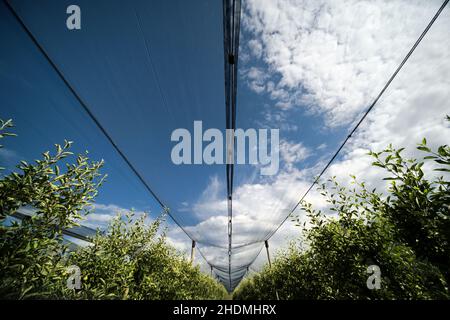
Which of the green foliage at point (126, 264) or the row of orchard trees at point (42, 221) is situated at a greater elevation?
the row of orchard trees at point (42, 221)

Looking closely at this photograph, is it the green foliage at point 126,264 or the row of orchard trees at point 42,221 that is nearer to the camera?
the row of orchard trees at point 42,221

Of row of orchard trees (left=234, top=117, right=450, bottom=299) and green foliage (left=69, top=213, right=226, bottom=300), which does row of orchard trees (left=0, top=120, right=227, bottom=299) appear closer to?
green foliage (left=69, top=213, right=226, bottom=300)

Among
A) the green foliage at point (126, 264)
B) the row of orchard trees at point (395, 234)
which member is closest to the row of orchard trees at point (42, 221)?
the green foliage at point (126, 264)

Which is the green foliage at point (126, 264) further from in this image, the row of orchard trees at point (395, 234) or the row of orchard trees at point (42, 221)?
the row of orchard trees at point (395, 234)

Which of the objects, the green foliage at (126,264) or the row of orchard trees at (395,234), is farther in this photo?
the green foliage at (126,264)

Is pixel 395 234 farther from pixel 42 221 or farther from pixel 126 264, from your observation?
pixel 126 264

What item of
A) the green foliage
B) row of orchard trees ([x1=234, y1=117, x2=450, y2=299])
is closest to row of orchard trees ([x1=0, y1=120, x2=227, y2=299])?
the green foliage

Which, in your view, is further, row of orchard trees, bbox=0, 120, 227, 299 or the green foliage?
the green foliage

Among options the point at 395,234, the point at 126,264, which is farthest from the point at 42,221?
the point at 395,234

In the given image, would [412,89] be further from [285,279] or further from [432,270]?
[285,279]

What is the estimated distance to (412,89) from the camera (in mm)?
3203

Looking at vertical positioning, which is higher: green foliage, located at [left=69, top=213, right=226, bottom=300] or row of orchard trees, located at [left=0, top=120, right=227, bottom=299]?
row of orchard trees, located at [left=0, top=120, right=227, bottom=299]

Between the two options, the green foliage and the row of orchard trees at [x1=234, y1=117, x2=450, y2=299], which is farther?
the green foliage

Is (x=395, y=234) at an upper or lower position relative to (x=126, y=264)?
upper
